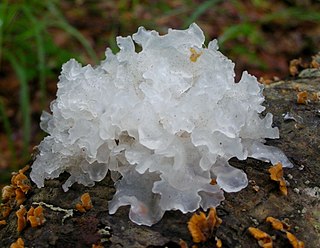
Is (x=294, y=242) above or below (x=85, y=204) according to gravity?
below

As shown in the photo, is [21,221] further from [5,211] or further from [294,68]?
[294,68]

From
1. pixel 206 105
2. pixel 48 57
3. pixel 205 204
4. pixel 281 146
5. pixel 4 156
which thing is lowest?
pixel 4 156

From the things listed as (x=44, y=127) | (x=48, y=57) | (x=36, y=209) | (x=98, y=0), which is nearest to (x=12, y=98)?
(x=48, y=57)

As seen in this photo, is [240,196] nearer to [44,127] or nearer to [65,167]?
[65,167]

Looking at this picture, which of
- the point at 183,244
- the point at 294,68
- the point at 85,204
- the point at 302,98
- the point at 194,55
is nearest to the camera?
Result: the point at 183,244

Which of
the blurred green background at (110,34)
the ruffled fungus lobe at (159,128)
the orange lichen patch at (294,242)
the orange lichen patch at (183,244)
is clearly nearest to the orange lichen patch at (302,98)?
the ruffled fungus lobe at (159,128)

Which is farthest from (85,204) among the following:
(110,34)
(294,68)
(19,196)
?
(110,34)
